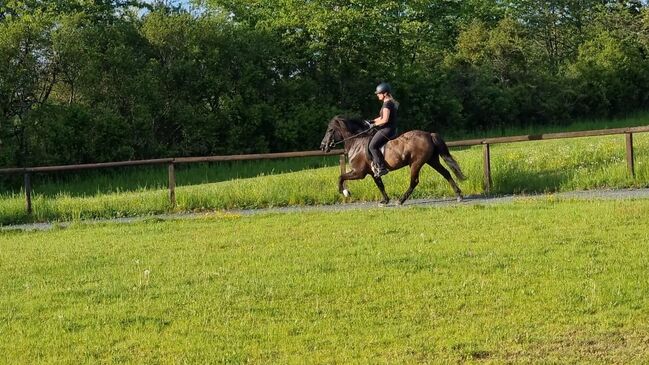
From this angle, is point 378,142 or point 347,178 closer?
point 378,142

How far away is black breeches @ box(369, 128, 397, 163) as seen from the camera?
17297mm

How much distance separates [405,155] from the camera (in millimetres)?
17281

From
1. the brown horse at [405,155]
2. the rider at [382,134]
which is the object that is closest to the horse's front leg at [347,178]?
the brown horse at [405,155]

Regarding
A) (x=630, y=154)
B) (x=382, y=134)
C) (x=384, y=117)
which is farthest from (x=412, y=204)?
(x=630, y=154)

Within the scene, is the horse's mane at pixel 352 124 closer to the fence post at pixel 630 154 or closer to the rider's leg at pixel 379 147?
the rider's leg at pixel 379 147

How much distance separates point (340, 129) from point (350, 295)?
34.6 feet

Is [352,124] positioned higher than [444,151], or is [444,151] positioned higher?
[352,124]

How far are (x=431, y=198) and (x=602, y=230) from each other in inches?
291

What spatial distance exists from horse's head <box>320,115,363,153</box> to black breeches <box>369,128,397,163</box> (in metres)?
0.91

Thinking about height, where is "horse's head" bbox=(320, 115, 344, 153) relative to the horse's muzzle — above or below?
above

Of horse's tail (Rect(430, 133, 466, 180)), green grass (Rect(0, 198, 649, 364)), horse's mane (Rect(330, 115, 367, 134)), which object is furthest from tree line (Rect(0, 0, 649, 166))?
green grass (Rect(0, 198, 649, 364))

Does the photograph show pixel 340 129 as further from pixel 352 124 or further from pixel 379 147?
pixel 379 147

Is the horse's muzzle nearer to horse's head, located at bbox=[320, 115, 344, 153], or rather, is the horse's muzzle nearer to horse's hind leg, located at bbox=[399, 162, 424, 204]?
horse's head, located at bbox=[320, 115, 344, 153]

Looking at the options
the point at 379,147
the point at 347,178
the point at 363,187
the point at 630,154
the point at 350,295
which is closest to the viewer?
the point at 350,295
